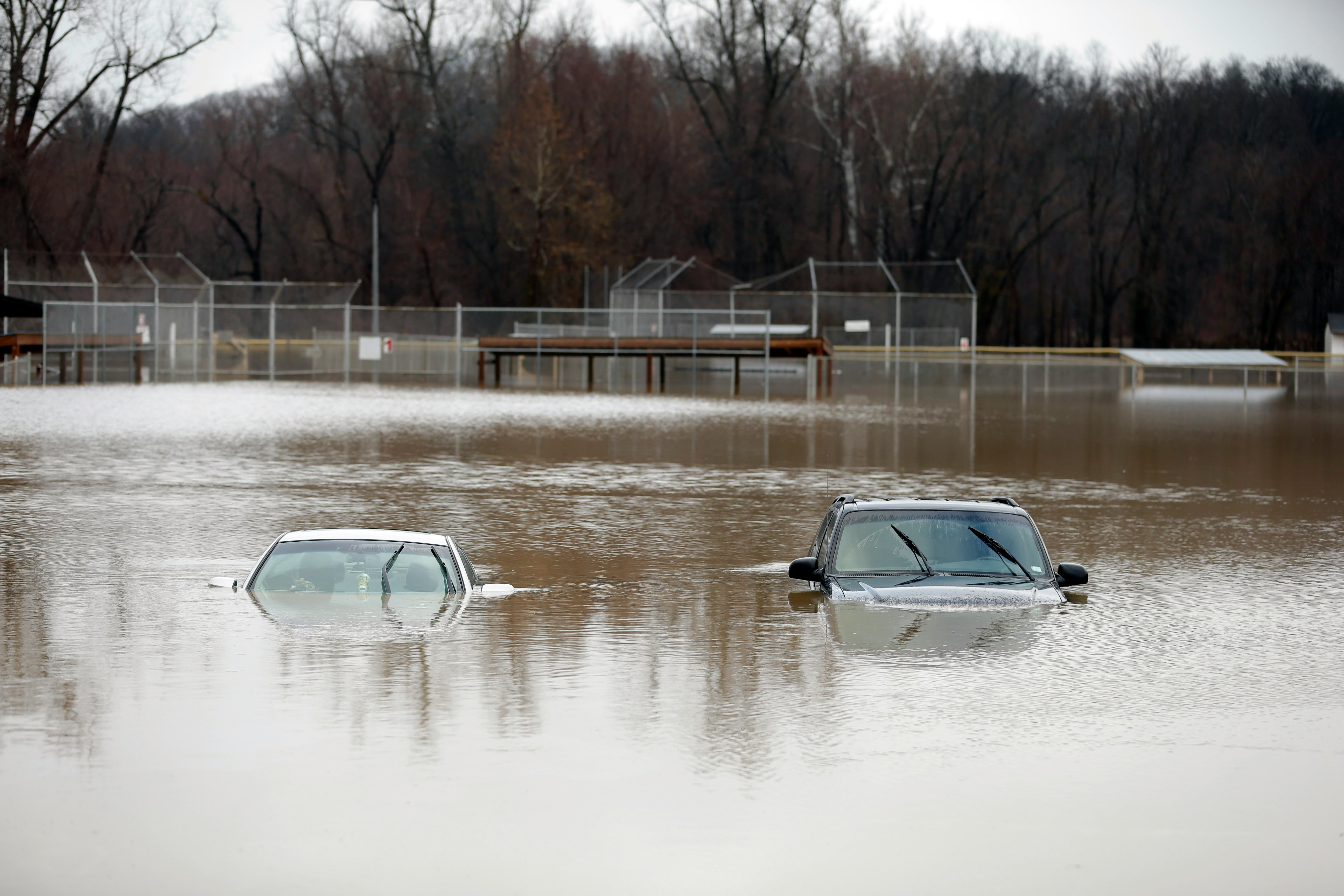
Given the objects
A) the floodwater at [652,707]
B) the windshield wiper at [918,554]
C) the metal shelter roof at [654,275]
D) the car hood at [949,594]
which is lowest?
the floodwater at [652,707]

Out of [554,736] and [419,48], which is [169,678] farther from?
[419,48]

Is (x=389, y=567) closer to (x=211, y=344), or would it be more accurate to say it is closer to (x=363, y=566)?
(x=363, y=566)

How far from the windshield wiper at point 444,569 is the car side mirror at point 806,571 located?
2683mm

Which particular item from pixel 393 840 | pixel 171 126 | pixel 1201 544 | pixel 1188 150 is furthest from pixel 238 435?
pixel 171 126

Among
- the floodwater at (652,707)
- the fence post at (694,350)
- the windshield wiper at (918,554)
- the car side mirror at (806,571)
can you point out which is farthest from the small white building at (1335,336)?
the car side mirror at (806,571)

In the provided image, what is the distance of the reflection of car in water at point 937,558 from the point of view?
11242 millimetres

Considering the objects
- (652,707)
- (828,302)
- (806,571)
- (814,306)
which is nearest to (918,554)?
(806,571)

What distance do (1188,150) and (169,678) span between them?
90.1m

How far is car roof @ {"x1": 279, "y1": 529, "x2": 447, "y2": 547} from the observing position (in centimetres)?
1170

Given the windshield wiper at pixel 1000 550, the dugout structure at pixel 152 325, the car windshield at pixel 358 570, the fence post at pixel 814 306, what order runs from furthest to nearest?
the fence post at pixel 814 306
the dugout structure at pixel 152 325
the car windshield at pixel 358 570
the windshield wiper at pixel 1000 550

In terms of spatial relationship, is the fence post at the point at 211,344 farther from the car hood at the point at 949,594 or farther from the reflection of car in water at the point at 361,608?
the car hood at the point at 949,594

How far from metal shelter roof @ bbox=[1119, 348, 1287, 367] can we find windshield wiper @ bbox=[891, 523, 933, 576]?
161ft

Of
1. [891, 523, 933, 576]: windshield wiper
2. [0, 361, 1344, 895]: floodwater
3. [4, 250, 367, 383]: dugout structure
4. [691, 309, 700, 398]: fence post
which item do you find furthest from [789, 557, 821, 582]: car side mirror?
[4, 250, 367, 383]: dugout structure

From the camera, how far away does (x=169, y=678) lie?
31.6 ft
